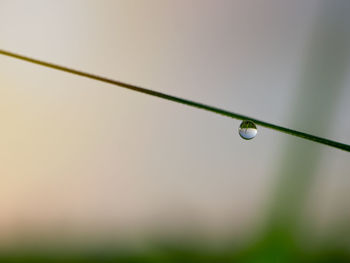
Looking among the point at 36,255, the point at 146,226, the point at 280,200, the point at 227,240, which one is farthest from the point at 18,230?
the point at 280,200

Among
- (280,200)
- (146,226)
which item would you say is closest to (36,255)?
(146,226)

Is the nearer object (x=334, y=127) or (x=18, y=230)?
(x=334, y=127)

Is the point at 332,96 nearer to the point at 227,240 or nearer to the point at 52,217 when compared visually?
the point at 227,240

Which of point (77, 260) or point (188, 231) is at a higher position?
point (188, 231)

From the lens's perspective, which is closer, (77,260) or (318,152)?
(318,152)

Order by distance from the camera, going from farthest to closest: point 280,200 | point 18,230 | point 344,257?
point 18,230, point 344,257, point 280,200

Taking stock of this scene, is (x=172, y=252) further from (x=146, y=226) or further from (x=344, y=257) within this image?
(x=344, y=257)

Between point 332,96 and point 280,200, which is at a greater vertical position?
point 332,96

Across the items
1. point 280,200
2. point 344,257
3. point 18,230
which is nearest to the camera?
point 280,200
